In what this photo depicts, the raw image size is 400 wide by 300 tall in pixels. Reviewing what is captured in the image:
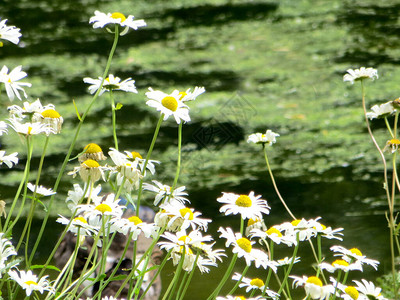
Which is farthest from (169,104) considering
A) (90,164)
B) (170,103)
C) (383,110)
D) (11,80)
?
(383,110)

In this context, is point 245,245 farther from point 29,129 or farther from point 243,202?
point 29,129

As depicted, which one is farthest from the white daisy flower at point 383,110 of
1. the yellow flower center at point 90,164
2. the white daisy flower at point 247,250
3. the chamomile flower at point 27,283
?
the chamomile flower at point 27,283

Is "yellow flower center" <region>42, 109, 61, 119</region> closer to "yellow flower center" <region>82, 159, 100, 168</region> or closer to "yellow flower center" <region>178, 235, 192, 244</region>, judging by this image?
"yellow flower center" <region>82, 159, 100, 168</region>

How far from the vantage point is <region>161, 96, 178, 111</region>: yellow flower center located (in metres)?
1.05

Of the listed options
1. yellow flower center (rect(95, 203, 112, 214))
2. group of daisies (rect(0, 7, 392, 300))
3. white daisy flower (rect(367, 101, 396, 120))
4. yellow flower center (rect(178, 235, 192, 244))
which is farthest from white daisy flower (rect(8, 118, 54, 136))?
white daisy flower (rect(367, 101, 396, 120))

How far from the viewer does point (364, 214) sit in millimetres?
2756

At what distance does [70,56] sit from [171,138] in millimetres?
1280

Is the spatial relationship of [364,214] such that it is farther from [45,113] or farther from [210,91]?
[45,113]

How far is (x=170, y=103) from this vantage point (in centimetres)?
105

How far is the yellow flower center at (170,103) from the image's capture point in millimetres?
1051

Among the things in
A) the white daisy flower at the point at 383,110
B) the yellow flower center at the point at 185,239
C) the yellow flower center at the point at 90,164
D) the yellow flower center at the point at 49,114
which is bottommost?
the white daisy flower at the point at 383,110

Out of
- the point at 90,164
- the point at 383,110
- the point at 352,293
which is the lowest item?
the point at 352,293

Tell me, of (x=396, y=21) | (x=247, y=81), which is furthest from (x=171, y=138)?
(x=396, y=21)

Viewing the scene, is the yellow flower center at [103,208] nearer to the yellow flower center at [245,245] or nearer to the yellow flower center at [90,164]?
the yellow flower center at [90,164]
